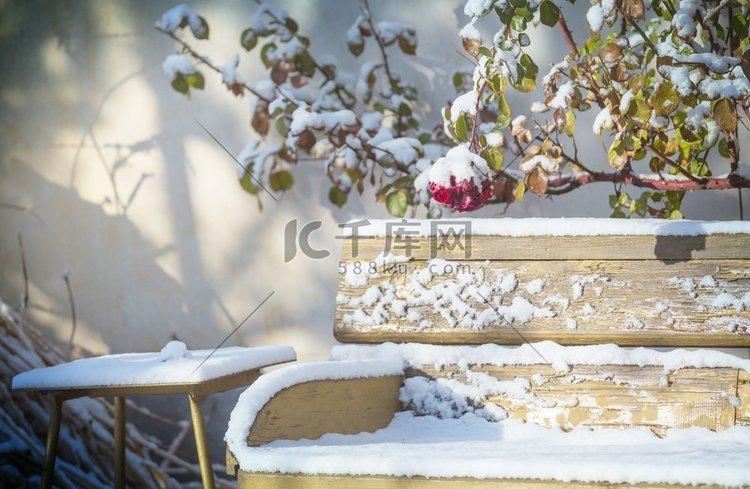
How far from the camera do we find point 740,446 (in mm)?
1038

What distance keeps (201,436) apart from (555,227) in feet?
2.46

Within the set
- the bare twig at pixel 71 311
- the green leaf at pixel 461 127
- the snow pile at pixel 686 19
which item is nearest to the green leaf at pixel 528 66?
the green leaf at pixel 461 127

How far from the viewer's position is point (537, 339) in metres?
1.32

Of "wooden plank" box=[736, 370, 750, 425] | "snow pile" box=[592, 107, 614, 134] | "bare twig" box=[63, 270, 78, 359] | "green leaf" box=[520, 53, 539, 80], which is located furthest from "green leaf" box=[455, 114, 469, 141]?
"bare twig" box=[63, 270, 78, 359]

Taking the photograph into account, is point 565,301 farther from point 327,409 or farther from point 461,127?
point 327,409

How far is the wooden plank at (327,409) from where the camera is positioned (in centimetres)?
105

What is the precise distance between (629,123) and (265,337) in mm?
1256

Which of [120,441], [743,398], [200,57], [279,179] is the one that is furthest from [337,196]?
[743,398]

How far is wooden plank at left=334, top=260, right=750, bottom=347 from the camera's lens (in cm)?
126

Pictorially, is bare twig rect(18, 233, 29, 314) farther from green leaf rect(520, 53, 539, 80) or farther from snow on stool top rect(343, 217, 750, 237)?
green leaf rect(520, 53, 539, 80)

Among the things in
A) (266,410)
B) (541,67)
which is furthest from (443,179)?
(541,67)

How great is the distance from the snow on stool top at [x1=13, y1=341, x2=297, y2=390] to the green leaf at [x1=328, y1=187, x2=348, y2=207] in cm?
76

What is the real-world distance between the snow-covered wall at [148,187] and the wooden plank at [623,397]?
982mm

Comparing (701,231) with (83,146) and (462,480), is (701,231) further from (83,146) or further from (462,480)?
(83,146)
